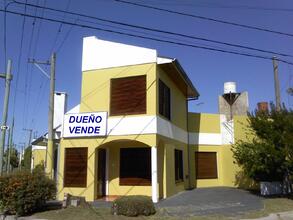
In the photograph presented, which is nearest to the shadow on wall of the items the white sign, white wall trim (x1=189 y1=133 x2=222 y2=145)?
white wall trim (x1=189 y1=133 x2=222 y2=145)

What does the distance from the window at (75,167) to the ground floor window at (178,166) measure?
580cm

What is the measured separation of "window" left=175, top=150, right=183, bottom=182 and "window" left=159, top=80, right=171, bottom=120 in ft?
9.83

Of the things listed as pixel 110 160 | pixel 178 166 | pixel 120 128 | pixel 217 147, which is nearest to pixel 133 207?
pixel 120 128

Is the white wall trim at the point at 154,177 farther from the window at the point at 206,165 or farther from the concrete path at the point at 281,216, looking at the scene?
the window at the point at 206,165

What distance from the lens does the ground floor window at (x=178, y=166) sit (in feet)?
72.3

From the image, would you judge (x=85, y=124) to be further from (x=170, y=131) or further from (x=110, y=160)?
(x=170, y=131)

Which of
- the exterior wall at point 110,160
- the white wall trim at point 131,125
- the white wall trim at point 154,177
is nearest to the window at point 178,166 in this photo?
the exterior wall at point 110,160

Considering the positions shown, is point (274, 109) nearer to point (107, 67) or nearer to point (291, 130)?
point (291, 130)

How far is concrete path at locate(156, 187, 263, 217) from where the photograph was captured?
1403 cm

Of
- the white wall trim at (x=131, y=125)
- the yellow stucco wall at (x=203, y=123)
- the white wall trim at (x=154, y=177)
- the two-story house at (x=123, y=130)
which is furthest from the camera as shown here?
the yellow stucco wall at (x=203, y=123)

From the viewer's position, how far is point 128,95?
60.2ft

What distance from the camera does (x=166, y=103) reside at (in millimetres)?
20297

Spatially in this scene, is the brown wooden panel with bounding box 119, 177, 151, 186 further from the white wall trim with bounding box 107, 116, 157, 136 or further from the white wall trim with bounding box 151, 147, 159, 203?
the white wall trim with bounding box 107, 116, 157, 136

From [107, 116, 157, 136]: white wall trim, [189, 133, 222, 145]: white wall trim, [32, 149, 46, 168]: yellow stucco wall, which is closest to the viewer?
[107, 116, 157, 136]: white wall trim
